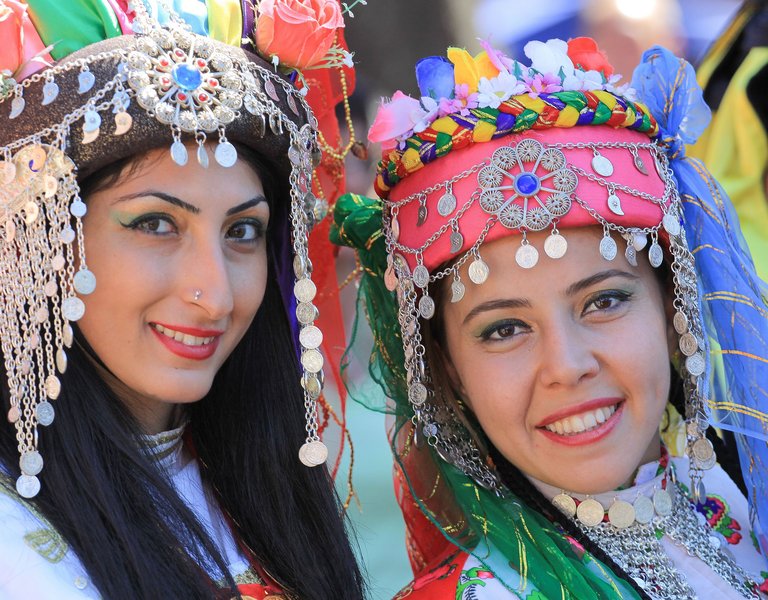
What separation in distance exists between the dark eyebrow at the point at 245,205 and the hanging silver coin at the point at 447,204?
1.41ft

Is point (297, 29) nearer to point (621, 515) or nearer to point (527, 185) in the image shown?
point (527, 185)

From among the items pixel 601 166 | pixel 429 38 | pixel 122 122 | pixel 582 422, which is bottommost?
pixel 582 422

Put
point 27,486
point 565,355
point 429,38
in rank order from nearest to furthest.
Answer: point 27,486 < point 565,355 < point 429,38

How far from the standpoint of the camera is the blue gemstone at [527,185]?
2.45 m

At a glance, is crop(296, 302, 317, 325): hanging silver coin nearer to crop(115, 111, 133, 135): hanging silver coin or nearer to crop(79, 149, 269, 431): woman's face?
crop(79, 149, 269, 431): woman's face

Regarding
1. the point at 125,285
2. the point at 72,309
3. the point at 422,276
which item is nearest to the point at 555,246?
the point at 422,276

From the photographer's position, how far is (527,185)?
2451mm

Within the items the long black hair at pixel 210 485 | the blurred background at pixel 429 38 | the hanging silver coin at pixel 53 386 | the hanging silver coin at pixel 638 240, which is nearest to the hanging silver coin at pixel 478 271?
the hanging silver coin at pixel 638 240

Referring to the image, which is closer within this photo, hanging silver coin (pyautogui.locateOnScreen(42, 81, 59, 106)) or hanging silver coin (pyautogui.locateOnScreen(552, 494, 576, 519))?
hanging silver coin (pyautogui.locateOnScreen(42, 81, 59, 106))

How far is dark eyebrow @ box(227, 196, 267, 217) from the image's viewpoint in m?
2.27

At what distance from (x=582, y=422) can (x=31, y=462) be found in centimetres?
122

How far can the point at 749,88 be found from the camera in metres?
3.72

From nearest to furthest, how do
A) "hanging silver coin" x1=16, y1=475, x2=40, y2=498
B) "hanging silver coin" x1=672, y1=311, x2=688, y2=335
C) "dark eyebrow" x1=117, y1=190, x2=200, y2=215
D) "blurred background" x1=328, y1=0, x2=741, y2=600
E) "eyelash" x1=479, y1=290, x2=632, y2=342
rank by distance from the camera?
"hanging silver coin" x1=16, y1=475, x2=40, y2=498 < "dark eyebrow" x1=117, y1=190, x2=200, y2=215 < "eyelash" x1=479, y1=290, x2=632, y2=342 < "hanging silver coin" x1=672, y1=311, x2=688, y2=335 < "blurred background" x1=328, y1=0, x2=741, y2=600

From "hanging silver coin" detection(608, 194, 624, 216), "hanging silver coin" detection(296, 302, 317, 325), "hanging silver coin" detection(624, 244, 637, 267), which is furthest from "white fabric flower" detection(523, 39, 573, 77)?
"hanging silver coin" detection(296, 302, 317, 325)
